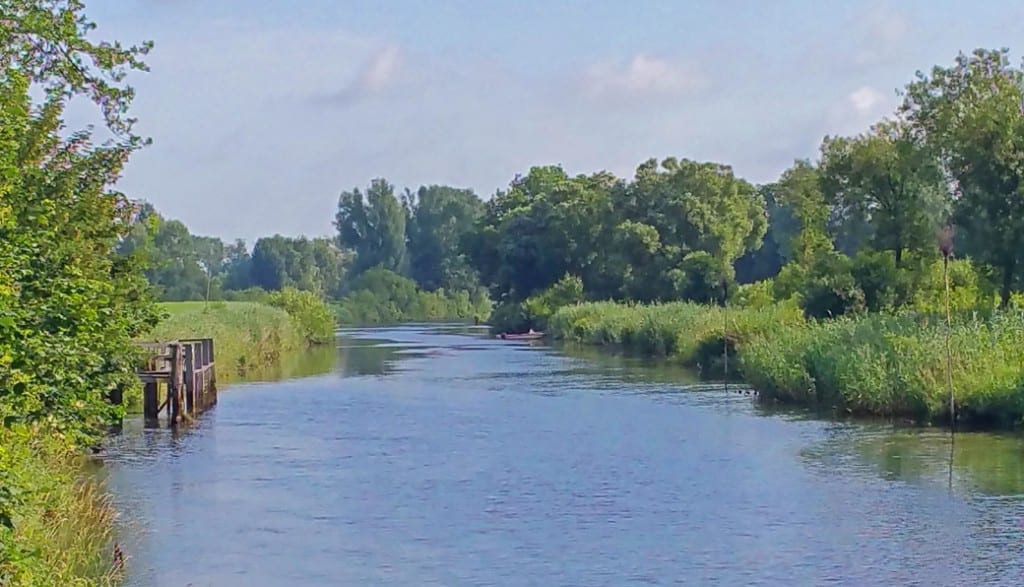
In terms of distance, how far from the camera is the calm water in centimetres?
1514

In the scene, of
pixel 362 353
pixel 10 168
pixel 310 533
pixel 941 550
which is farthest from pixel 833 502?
pixel 362 353

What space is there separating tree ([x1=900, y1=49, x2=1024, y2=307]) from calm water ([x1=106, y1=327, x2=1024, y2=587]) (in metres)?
6.52

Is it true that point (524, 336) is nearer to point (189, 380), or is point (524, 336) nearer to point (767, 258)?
point (767, 258)

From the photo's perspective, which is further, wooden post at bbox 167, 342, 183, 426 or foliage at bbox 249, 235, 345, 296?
foliage at bbox 249, 235, 345, 296

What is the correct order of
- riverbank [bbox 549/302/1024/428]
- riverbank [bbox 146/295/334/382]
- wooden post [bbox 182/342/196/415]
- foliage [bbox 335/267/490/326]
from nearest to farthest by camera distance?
riverbank [bbox 549/302/1024/428] < wooden post [bbox 182/342/196/415] < riverbank [bbox 146/295/334/382] < foliage [bbox 335/267/490/326]

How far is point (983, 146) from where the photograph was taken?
3083cm

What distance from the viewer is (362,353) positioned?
5794cm

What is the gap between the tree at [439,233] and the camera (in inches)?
5128

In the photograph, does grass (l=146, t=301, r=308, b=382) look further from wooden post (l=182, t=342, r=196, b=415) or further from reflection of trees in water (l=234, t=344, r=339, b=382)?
wooden post (l=182, t=342, r=196, b=415)

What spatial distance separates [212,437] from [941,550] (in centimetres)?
1532

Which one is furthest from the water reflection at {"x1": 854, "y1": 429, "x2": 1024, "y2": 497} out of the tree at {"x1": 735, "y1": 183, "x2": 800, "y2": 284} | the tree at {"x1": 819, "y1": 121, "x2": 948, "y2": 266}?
the tree at {"x1": 735, "y1": 183, "x2": 800, "y2": 284}

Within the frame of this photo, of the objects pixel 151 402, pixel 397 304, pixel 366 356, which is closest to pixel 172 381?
pixel 151 402

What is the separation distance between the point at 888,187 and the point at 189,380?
18.4 meters

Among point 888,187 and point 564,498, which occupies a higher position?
point 888,187
